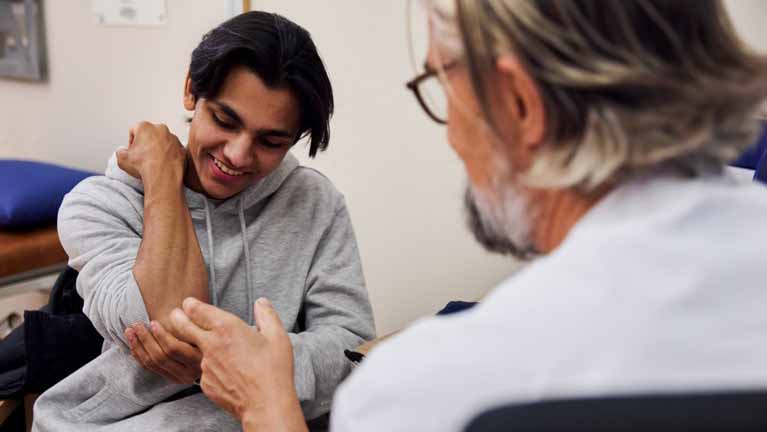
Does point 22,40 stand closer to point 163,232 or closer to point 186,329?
point 163,232

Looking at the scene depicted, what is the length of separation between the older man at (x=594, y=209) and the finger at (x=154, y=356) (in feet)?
1.96

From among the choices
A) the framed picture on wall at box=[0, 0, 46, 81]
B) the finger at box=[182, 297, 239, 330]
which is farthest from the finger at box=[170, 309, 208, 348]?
the framed picture on wall at box=[0, 0, 46, 81]

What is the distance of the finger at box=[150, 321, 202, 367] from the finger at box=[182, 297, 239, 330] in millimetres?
74

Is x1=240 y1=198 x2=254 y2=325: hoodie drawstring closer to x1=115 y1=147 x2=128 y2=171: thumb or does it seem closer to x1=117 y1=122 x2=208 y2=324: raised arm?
x1=117 y1=122 x2=208 y2=324: raised arm

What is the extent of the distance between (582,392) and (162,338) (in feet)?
2.57

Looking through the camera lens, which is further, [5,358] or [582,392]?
[5,358]

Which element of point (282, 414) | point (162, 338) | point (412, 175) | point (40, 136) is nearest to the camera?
point (282, 414)

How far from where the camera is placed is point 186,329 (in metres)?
1.04

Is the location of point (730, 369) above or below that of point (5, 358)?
above

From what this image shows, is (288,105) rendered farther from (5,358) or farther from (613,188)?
(5,358)

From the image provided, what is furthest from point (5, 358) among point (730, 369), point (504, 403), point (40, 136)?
point (40, 136)

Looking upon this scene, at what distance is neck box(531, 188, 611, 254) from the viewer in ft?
2.23

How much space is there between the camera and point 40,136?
2.91m

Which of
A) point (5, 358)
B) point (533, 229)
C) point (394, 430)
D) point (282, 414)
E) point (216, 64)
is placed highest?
point (216, 64)
